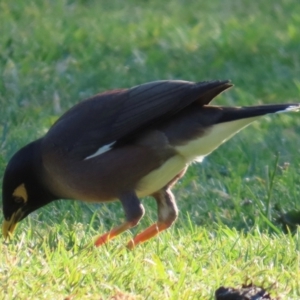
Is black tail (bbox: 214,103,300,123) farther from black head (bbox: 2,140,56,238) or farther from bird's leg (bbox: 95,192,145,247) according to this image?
black head (bbox: 2,140,56,238)

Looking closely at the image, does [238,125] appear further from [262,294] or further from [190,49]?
[190,49]

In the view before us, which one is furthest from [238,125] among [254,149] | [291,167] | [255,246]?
[254,149]

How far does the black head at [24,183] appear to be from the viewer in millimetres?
5738

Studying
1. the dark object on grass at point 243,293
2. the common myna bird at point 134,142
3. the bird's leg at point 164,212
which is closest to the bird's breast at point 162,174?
the common myna bird at point 134,142

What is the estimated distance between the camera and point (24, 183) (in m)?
5.79

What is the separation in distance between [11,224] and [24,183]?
0.31m

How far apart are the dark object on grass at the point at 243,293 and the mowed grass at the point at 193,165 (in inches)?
10.1

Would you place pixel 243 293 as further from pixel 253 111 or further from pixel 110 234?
pixel 253 111

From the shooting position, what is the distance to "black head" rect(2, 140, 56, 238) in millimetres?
5738

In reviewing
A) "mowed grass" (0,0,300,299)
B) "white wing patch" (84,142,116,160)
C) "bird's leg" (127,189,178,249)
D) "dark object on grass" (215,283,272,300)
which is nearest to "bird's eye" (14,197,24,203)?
"mowed grass" (0,0,300,299)

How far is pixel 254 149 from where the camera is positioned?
7559 mm

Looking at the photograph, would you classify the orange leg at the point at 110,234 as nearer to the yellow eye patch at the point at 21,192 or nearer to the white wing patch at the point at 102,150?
the white wing patch at the point at 102,150

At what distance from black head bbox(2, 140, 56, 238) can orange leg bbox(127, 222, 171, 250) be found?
2.19ft

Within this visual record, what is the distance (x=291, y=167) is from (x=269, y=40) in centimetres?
433
